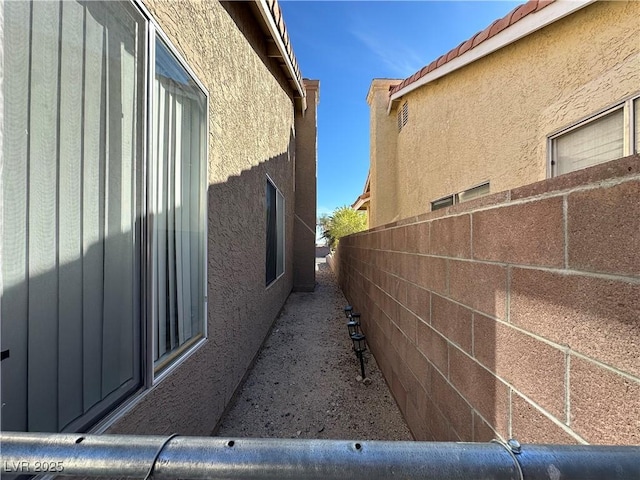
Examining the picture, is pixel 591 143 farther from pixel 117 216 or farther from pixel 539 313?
pixel 117 216

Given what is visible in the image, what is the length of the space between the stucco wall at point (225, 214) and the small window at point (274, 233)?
1.97 ft

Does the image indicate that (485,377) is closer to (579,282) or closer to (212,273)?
(579,282)

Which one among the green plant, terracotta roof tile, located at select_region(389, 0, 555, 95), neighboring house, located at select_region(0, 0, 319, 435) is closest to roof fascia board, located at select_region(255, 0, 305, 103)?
neighboring house, located at select_region(0, 0, 319, 435)

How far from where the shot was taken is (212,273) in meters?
2.55

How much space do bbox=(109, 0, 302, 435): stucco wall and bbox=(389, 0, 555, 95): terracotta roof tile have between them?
335 centimetres

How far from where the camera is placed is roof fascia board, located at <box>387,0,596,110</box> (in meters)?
3.03

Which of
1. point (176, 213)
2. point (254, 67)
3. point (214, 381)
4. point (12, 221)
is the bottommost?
point (214, 381)

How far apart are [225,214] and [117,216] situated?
1.40 m

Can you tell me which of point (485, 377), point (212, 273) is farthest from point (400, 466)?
point (212, 273)

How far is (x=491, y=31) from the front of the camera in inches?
161

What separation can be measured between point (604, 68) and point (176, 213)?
424 cm

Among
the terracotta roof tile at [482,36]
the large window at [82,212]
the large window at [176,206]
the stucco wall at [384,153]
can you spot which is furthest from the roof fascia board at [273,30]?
the terracotta roof tile at [482,36]

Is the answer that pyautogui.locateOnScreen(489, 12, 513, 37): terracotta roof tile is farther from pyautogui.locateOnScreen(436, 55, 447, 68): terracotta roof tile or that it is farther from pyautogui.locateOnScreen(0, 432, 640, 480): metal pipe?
pyautogui.locateOnScreen(0, 432, 640, 480): metal pipe

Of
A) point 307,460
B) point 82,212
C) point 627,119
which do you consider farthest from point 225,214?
point 627,119
